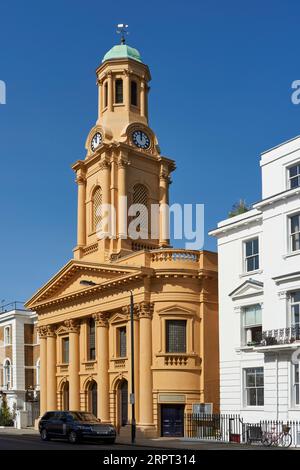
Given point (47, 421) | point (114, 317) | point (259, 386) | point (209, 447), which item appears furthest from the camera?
point (114, 317)

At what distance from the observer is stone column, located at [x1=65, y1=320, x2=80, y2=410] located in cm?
5369

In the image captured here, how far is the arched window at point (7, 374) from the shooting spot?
70562 mm

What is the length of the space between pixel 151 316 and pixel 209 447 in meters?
12.9

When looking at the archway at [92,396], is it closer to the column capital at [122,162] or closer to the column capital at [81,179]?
the column capital at [122,162]

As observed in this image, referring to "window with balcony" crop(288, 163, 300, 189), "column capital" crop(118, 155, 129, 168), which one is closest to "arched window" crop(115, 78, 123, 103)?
"column capital" crop(118, 155, 129, 168)

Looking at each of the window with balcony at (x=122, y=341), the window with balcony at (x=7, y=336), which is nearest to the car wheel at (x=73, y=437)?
the window with balcony at (x=122, y=341)

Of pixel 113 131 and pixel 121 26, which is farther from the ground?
pixel 121 26

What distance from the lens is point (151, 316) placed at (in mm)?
46969

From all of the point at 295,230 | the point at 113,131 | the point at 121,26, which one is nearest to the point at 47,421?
the point at 295,230

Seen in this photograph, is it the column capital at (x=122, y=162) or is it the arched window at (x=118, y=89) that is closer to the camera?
the column capital at (x=122, y=162)

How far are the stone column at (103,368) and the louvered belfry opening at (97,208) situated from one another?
8268 millimetres

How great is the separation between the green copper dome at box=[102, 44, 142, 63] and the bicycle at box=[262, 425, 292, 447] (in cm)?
3188

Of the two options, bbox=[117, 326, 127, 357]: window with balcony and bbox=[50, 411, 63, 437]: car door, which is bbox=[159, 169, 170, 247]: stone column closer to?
bbox=[117, 326, 127, 357]: window with balcony
